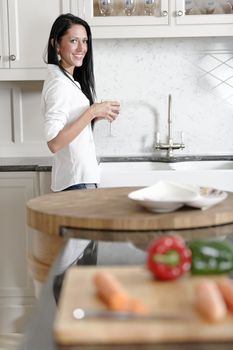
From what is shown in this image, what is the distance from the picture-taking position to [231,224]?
167 centimetres

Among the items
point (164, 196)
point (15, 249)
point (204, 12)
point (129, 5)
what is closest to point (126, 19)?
A: point (129, 5)

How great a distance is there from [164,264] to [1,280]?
7.85 feet

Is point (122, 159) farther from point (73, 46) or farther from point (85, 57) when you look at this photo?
point (73, 46)

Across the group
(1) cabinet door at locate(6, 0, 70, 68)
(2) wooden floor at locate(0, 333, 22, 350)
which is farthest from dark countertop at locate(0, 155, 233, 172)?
(2) wooden floor at locate(0, 333, 22, 350)

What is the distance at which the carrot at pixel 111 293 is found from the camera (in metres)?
0.87

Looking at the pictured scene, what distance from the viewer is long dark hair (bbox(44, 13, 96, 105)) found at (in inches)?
106

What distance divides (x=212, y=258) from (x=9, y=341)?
229 centimetres

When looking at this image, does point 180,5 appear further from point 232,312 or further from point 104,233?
point 232,312

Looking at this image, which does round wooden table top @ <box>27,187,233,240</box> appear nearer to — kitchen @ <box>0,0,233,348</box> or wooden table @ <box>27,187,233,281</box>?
wooden table @ <box>27,187,233,281</box>

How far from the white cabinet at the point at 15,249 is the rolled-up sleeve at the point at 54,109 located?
666 millimetres

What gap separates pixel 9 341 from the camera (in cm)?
308

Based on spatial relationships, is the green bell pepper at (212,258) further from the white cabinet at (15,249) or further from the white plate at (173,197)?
the white cabinet at (15,249)

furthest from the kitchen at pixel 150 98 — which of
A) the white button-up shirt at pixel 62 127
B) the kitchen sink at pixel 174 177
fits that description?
the white button-up shirt at pixel 62 127

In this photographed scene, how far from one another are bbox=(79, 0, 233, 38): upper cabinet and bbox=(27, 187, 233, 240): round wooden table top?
5.04ft
